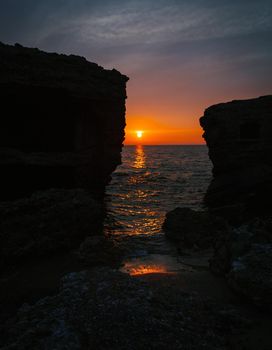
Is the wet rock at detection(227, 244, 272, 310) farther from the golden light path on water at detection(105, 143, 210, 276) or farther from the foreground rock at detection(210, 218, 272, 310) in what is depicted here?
the golden light path on water at detection(105, 143, 210, 276)

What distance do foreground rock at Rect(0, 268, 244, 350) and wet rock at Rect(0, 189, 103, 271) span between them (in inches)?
139

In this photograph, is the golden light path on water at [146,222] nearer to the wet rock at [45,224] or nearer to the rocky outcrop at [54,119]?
the wet rock at [45,224]

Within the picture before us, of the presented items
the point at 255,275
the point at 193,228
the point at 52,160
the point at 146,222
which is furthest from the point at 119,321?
the point at 146,222

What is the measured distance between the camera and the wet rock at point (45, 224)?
9.77m

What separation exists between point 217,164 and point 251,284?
712 inches

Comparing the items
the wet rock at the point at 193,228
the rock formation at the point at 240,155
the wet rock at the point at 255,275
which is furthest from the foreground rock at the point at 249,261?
the rock formation at the point at 240,155

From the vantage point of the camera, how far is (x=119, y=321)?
5457 millimetres

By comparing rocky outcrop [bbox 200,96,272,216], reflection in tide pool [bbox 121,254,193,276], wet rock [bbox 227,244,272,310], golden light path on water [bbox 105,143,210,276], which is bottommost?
golden light path on water [bbox 105,143,210,276]

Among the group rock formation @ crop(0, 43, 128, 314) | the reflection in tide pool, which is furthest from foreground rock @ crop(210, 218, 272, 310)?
rock formation @ crop(0, 43, 128, 314)

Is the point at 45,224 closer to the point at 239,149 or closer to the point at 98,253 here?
the point at 98,253

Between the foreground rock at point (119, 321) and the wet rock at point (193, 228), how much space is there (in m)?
4.87

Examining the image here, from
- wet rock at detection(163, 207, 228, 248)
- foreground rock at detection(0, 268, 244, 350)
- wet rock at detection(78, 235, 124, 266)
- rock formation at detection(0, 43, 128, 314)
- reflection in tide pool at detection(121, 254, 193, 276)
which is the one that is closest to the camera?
foreground rock at detection(0, 268, 244, 350)

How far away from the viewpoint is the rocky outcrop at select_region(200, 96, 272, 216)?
2123 cm

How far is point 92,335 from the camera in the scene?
512 centimetres
